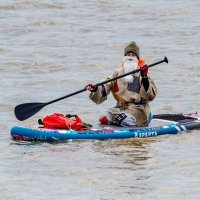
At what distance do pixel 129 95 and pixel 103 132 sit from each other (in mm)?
820

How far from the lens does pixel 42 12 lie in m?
30.5

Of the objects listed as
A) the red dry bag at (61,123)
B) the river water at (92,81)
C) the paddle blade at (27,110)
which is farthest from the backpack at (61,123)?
the paddle blade at (27,110)

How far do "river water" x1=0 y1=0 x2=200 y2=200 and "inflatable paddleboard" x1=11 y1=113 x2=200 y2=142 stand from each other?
12 cm

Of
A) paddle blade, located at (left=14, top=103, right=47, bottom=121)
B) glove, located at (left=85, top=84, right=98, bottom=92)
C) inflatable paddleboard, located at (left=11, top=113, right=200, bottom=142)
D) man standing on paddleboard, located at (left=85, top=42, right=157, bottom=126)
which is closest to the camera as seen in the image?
inflatable paddleboard, located at (left=11, top=113, right=200, bottom=142)

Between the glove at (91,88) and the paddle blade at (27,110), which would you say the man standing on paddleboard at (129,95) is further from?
the paddle blade at (27,110)

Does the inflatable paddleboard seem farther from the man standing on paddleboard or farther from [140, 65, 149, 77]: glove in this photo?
[140, 65, 149, 77]: glove

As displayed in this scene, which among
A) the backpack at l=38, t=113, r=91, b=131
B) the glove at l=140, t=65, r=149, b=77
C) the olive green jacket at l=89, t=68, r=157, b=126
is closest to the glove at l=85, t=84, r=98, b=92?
the olive green jacket at l=89, t=68, r=157, b=126

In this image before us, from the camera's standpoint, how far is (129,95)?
15.8m

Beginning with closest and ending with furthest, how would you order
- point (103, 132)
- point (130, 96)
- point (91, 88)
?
1. point (103, 132)
2. point (91, 88)
3. point (130, 96)

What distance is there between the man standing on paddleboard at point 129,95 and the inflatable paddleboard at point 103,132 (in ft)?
0.53

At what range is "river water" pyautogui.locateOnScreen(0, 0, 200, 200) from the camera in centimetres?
1248

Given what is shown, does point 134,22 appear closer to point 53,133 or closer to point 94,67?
→ point 94,67

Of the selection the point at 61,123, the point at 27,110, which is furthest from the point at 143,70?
the point at 27,110

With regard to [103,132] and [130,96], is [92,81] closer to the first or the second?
[130,96]
